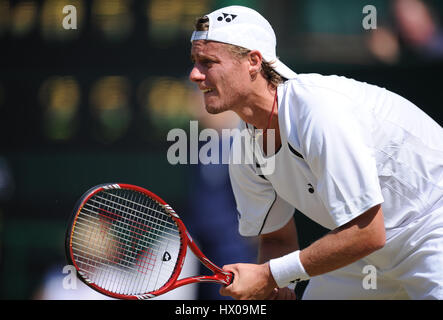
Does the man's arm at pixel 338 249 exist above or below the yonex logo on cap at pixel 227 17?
below

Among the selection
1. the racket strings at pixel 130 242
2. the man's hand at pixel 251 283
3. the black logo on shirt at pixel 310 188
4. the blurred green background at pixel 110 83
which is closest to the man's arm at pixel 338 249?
the man's hand at pixel 251 283

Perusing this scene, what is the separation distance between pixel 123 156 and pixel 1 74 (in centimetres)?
100

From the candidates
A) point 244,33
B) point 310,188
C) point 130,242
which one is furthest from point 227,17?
point 130,242

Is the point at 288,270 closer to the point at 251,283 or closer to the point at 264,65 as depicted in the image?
the point at 251,283

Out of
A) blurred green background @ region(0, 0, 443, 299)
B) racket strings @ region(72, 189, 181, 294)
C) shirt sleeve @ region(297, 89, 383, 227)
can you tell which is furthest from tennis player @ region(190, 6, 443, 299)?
blurred green background @ region(0, 0, 443, 299)

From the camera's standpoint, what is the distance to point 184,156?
5078mm

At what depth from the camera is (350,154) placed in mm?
2471

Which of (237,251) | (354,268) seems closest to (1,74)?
(237,251)

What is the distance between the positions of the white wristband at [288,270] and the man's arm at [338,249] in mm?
18

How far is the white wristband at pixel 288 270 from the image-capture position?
103 inches

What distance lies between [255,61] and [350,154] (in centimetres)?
60

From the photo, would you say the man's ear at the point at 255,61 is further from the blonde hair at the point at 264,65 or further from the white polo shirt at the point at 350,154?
the white polo shirt at the point at 350,154
